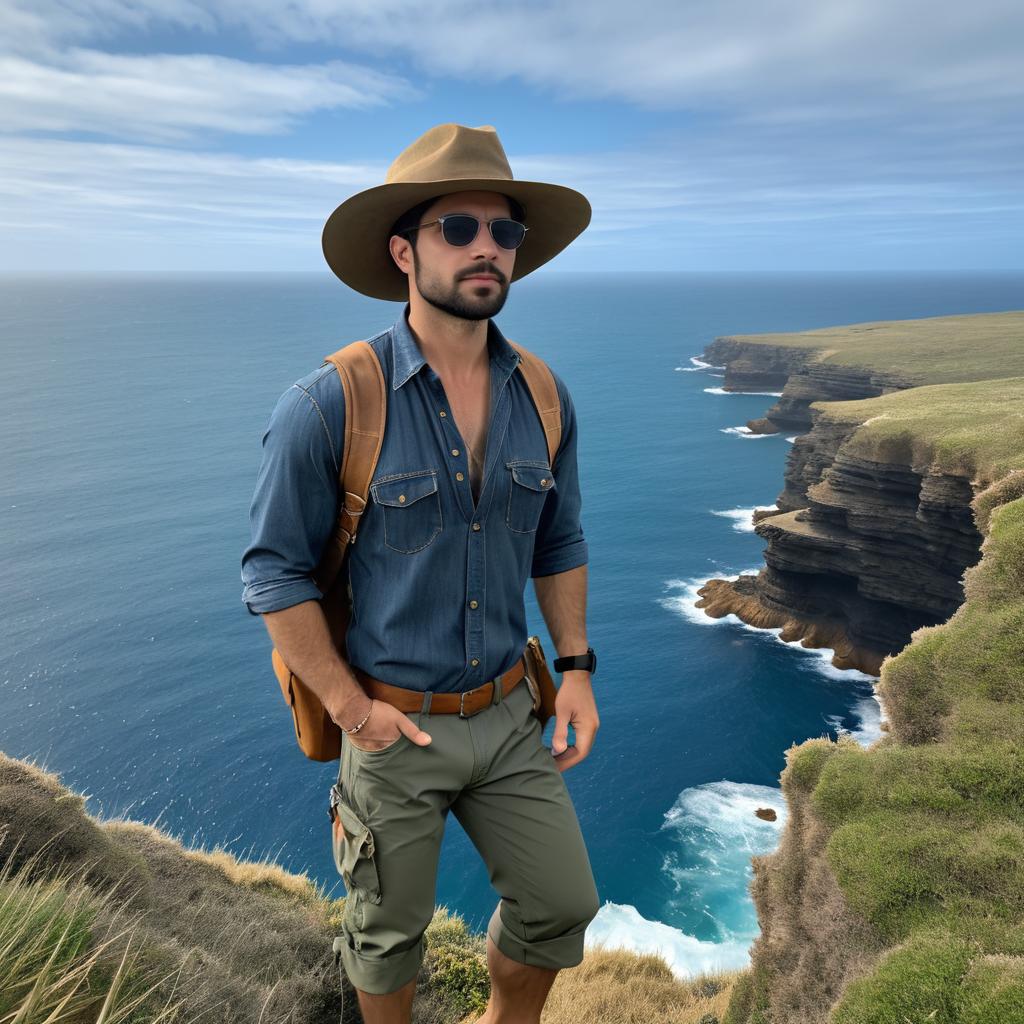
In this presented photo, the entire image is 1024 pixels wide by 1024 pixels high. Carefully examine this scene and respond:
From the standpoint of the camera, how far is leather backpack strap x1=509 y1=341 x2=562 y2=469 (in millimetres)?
4160

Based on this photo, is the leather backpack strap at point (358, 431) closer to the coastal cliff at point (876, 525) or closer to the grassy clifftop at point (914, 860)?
the grassy clifftop at point (914, 860)

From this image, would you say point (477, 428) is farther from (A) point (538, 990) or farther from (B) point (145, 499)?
(B) point (145, 499)

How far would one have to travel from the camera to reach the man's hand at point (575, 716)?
4352mm

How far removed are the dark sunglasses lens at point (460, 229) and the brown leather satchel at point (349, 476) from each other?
60 cm

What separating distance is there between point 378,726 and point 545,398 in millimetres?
1845

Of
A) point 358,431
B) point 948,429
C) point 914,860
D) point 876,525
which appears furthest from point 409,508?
point 876,525

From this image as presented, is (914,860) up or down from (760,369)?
up

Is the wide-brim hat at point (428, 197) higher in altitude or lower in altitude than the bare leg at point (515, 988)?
higher

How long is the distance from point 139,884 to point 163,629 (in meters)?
42.5

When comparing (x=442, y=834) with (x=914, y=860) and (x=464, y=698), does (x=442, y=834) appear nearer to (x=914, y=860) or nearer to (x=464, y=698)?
(x=464, y=698)

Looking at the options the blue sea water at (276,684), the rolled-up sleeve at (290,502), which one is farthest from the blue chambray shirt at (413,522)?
the blue sea water at (276,684)

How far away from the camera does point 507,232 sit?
3803mm

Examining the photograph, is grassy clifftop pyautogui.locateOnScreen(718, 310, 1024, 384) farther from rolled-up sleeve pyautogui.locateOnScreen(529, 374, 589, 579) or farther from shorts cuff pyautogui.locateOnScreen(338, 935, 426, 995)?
shorts cuff pyautogui.locateOnScreen(338, 935, 426, 995)

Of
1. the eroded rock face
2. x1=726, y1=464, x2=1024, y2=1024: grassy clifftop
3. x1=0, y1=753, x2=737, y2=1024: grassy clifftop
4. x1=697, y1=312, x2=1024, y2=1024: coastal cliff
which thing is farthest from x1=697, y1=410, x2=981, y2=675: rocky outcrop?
x1=0, y1=753, x2=737, y2=1024: grassy clifftop
